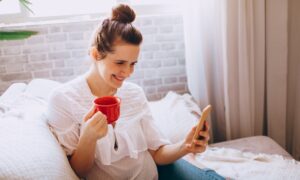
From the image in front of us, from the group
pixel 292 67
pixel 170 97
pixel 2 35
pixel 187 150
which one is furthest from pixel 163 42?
pixel 2 35

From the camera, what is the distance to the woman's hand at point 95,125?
1.03m

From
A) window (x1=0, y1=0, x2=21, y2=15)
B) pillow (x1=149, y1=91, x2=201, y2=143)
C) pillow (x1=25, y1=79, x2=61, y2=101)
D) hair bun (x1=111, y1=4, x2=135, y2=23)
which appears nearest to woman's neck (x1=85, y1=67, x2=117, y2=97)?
hair bun (x1=111, y1=4, x2=135, y2=23)

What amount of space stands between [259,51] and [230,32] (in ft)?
0.78

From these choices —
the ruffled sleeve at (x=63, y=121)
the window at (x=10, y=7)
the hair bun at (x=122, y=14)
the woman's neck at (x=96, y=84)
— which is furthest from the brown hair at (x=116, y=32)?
the window at (x=10, y=7)

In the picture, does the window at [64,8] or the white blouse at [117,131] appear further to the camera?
the window at [64,8]

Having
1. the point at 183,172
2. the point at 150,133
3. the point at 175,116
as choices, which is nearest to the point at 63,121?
the point at 150,133

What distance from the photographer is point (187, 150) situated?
130 cm

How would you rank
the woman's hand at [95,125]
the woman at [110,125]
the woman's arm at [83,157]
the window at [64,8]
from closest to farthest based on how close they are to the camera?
1. the woman's hand at [95,125]
2. the woman's arm at [83,157]
3. the woman at [110,125]
4. the window at [64,8]

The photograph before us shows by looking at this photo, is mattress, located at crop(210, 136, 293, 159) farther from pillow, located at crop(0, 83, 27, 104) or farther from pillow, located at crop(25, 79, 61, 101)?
pillow, located at crop(0, 83, 27, 104)

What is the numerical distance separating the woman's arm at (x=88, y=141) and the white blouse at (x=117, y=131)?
0.06m

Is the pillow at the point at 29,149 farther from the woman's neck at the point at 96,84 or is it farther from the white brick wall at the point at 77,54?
the white brick wall at the point at 77,54

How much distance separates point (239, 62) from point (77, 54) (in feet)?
3.24

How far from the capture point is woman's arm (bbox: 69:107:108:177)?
1.04 m

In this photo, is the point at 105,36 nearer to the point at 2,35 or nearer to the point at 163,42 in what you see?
the point at 2,35
